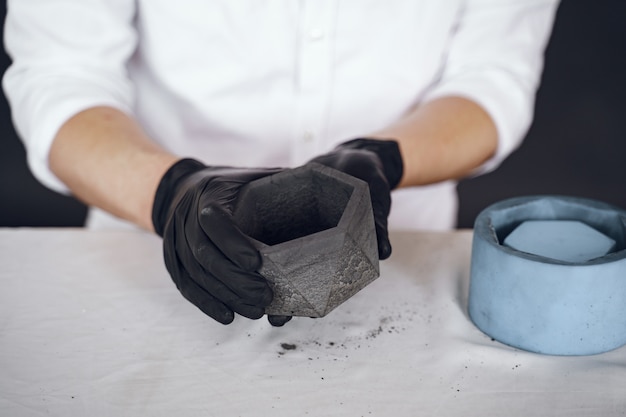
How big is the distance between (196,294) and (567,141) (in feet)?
5.92

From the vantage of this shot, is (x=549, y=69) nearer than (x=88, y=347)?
No

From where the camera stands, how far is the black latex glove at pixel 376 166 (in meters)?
0.79

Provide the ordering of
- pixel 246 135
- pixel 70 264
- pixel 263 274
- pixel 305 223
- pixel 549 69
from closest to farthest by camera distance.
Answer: pixel 263 274
pixel 305 223
pixel 70 264
pixel 246 135
pixel 549 69

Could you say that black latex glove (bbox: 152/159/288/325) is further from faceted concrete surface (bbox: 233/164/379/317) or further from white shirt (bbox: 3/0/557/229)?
white shirt (bbox: 3/0/557/229)

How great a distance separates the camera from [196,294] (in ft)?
2.43

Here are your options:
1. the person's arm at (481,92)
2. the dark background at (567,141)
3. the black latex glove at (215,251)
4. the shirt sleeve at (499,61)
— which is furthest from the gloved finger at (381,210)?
the dark background at (567,141)

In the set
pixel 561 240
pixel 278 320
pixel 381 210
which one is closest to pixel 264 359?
pixel 278 320

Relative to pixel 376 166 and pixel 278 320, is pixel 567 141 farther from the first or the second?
pixel 278 320

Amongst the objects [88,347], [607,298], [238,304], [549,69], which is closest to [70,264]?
[88,347]

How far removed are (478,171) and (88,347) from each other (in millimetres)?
688

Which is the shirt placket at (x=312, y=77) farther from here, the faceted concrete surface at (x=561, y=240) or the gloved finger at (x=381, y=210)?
the faceted concrete surface at (x=561, y=240)

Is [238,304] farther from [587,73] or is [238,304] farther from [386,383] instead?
[587,73]

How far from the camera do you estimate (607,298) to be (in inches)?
27.6

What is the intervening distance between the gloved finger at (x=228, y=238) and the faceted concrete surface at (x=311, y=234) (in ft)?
0.03
